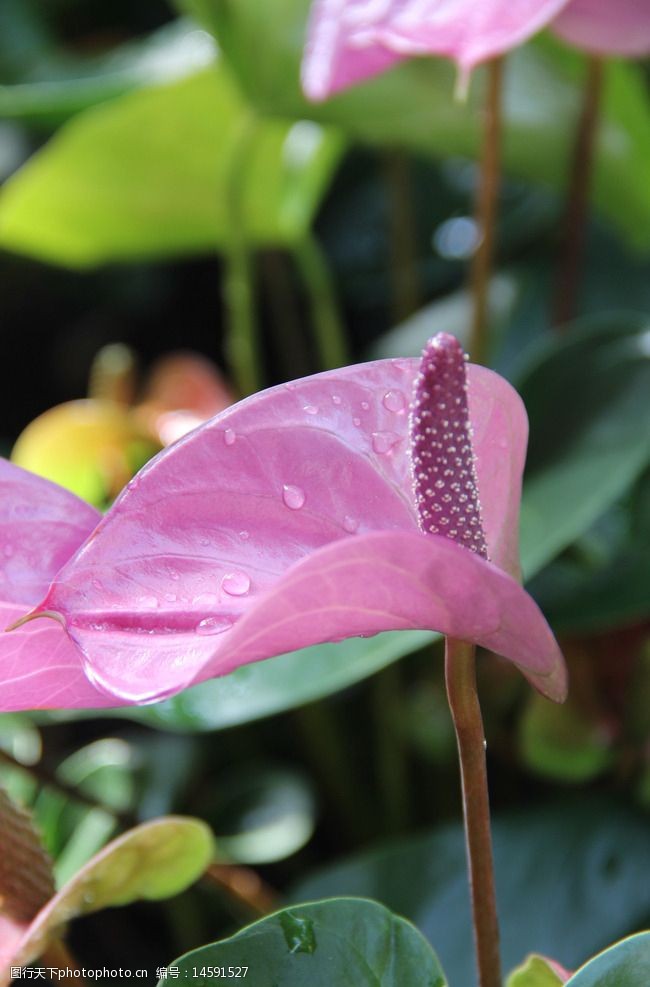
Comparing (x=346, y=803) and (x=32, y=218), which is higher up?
(x=32, y=218)

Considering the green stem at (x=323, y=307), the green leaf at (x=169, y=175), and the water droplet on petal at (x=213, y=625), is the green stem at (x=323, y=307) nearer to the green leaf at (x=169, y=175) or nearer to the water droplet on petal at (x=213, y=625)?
the green leaf at (x=169, y=175)

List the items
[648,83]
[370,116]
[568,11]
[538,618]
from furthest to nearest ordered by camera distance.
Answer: [648,83]
[370,116]
[568,11]
[538,618]

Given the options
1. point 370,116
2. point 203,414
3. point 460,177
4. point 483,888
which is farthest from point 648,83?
point 483,888

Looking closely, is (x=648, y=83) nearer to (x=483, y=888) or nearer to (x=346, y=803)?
(x=346, y=803)

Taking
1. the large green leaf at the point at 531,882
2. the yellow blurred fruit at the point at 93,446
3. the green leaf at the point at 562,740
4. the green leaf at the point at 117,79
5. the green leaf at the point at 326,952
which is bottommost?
the large green leaf at the point at 531,882

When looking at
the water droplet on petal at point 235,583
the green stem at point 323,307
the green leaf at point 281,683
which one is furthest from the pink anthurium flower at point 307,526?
the green stem at point 323,307

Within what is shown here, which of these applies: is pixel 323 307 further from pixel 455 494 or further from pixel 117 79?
pixel 455 494
